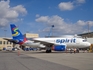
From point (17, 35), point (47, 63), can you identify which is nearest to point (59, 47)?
point (17, 35)

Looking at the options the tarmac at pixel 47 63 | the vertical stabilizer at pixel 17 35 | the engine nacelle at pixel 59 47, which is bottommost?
the tarmac at pixel 47 63

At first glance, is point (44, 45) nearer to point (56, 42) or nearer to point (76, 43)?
point (56, 42)

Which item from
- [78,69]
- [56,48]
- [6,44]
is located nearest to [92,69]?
[78,69]

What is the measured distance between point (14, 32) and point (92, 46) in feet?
71.5

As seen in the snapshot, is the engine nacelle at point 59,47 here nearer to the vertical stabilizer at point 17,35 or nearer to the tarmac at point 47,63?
the vertical stabilizer at point 17,35

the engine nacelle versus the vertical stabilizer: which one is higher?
the vertical stabilizer

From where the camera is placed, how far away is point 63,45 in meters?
38.2

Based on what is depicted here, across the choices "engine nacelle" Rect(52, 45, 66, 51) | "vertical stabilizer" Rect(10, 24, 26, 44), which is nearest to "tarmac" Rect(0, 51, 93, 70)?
"engine nacelle" Rect(52, 45, 66, 51)

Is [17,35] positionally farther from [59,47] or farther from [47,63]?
[47,63]

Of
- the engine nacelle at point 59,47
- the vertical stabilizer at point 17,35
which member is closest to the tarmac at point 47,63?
A: the engine nacelle at point 59,47

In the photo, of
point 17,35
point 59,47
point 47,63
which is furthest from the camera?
point 17,35

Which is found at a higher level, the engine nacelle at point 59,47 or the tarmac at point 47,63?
the engine nacelle at point 59,47

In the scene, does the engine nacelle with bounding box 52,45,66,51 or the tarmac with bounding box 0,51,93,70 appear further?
the engine nacelle with bounding box 52,45,66,51

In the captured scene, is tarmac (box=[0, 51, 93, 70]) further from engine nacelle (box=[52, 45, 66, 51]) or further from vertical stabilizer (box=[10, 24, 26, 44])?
vertical stabilizer (box=[10, 24, 26, 44])
